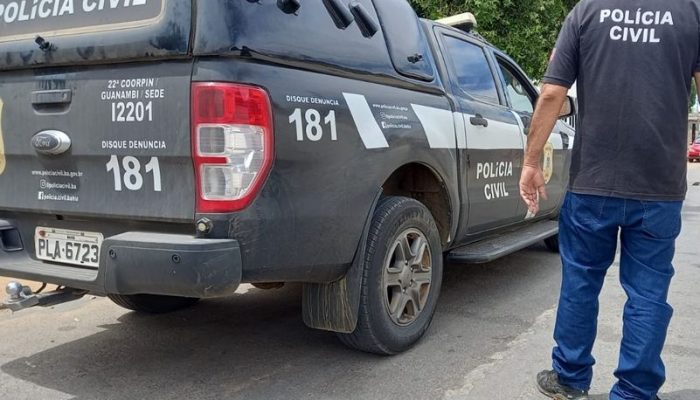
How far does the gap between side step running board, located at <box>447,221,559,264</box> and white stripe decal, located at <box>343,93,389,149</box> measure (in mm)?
1264

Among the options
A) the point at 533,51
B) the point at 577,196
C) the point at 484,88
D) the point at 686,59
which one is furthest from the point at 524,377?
the point at 533,51

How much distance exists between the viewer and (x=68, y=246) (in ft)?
9.80

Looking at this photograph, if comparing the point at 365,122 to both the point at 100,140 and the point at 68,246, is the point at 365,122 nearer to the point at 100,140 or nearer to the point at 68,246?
the point at 100,140

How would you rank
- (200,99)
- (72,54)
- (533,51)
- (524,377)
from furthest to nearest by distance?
1. (533,51)
2. (524,377)
3. (72,54)
4. (200,99)

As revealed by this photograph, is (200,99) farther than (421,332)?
No

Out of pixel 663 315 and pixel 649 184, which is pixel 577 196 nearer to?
pixel 649 184

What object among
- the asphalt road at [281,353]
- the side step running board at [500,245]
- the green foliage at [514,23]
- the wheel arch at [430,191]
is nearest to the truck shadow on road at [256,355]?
the asphalt road at [281,353]

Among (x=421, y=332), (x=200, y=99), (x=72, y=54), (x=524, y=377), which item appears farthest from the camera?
(x=421, y=332)

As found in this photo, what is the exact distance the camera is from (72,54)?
112 inches

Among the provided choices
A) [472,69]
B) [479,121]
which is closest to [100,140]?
[479,121]

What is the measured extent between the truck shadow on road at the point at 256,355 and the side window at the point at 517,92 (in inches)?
61.8

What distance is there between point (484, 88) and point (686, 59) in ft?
7.25

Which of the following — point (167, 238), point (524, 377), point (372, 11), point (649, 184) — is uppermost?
point (372, 11)

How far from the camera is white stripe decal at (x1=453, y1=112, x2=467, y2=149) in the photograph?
412cm
